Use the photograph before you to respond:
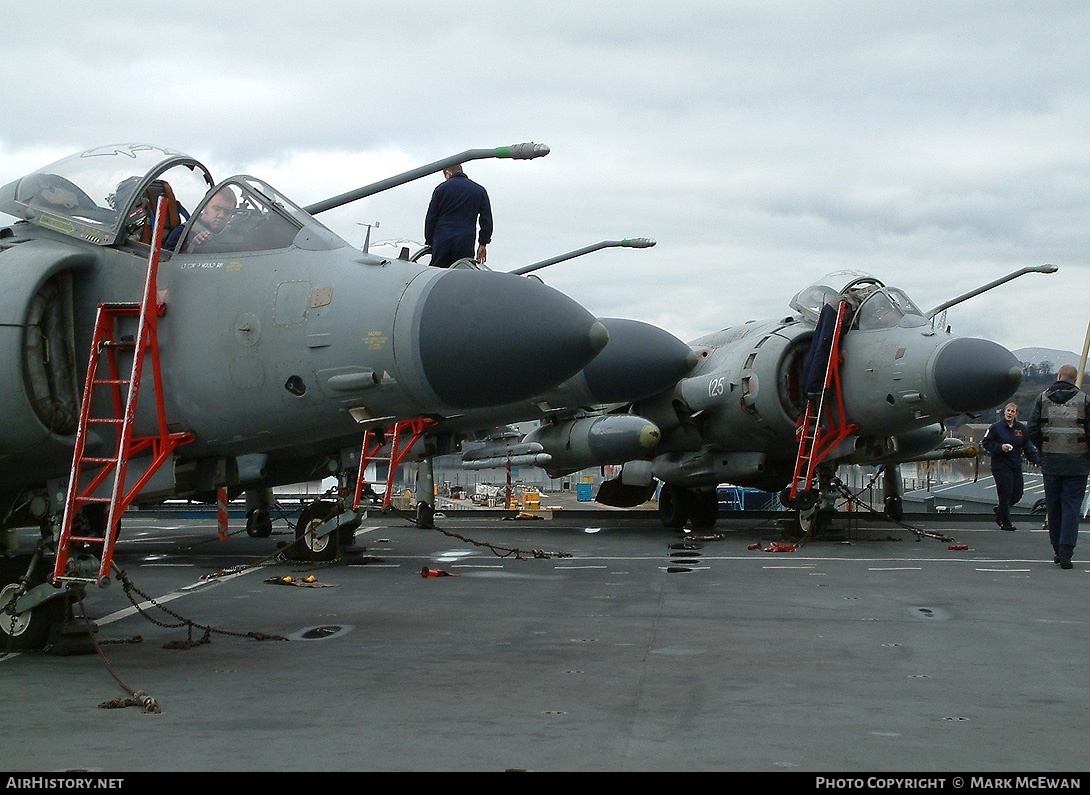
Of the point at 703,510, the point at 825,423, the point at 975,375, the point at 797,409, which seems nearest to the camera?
the point at 975,375

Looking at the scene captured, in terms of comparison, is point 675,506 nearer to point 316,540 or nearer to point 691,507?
point 691,507

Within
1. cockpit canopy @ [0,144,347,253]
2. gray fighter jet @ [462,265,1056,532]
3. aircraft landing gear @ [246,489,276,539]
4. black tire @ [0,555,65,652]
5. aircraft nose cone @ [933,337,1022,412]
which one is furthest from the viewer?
aircraft landing gear @ [246,489,276,539]

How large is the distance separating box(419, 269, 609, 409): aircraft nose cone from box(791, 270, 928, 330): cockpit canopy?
28.3 ft

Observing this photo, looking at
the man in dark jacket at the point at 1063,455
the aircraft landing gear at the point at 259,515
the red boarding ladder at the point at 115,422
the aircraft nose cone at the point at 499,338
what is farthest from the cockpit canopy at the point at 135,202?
the aircraft landing gear at the point at 259,515

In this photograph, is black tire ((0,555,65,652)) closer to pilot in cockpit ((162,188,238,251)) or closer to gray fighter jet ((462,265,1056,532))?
pilot in cockpit ((162,188,238,251))

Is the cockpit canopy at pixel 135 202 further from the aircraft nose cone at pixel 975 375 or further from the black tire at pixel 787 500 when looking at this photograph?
the black tire at pixel 787 500

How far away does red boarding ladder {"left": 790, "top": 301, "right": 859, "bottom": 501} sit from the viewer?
14.0m

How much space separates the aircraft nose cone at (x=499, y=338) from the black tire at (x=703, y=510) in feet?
36.5

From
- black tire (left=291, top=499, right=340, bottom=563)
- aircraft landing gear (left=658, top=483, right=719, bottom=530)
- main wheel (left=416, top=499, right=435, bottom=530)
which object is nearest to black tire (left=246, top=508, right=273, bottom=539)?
main wheel (left=416, top=499, right=435, bottom=530)

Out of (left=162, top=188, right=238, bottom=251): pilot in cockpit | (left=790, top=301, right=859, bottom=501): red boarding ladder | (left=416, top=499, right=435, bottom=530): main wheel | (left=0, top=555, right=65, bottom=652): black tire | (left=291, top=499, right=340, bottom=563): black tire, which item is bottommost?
(left=416, top=499, right=435, bottom=530): main wheel

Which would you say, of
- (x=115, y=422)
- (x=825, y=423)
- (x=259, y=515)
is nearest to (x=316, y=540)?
(x=259, y=515)

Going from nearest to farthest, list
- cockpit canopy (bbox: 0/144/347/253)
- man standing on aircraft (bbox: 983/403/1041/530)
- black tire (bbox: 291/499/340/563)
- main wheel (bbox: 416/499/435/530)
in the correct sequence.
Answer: cockpit canopy (bbox: 0/144/347/253) → black tire (bbox: 291/499/340/563) → main wheel (bbox: 416/499/435/530) → man standing on aircraft (bbox: 983/403/1041/530)

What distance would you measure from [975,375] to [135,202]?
30.2 ft

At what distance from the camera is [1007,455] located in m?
16.9
